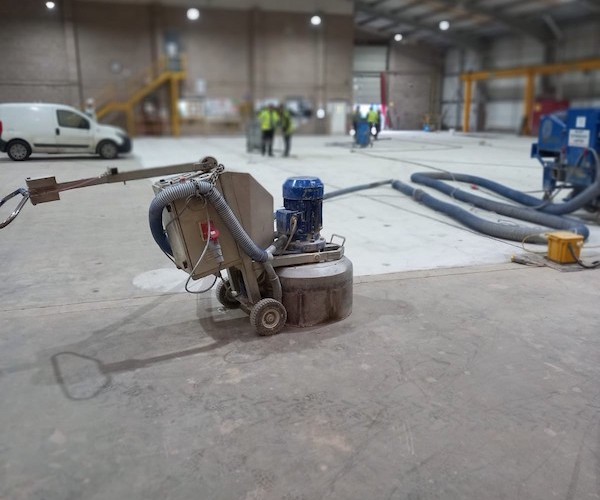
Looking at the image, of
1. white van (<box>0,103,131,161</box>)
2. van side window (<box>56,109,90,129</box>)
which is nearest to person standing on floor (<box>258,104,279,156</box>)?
white van (<box>0,103,131,161</box>)

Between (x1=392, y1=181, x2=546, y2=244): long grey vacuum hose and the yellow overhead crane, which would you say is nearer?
(x1=392, y1=181, x2=546, y2=244): long grey vacuum hose

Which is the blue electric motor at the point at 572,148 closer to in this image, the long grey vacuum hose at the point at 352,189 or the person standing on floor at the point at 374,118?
the person standing on floor at the point at 374,118

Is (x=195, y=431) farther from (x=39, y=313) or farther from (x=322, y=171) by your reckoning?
(x=322, y=171)

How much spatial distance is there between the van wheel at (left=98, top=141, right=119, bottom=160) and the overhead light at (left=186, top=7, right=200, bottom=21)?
13.4m

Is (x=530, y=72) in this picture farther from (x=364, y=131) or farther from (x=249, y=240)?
(x=249, y=240)

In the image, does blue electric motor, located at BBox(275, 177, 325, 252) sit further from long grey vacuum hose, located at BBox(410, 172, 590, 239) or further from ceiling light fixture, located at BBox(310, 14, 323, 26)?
ceiling light fixture, located at BBox(310, 14, 323, 26)

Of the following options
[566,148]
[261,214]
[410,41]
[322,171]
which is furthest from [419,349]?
[322,171]

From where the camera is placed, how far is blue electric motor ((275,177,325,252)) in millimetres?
3719

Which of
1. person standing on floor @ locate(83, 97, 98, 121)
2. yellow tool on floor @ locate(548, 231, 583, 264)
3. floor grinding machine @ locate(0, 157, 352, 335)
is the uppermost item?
person standing on floor @ locate(83, 97, 98, 121)

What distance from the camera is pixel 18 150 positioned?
13.6 metres

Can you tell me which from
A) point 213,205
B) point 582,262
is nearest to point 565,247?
point 582,262

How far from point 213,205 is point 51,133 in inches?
506

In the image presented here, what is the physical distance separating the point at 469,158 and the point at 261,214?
11995 mm

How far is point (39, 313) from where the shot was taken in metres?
3.88
